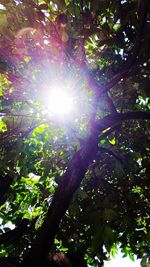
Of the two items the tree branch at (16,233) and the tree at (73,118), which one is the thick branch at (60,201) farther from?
the tree branch at (16,233)

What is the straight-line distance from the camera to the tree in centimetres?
305

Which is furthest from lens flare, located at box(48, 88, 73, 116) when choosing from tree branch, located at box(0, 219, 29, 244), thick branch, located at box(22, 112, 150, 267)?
tree branch, located at box(0, 219, 29, 244)

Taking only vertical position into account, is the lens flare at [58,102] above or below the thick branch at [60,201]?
above

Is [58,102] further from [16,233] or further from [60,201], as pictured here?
[16,233]

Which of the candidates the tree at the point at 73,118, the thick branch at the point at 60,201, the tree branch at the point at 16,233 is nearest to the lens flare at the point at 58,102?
the tree at the point at 73,118

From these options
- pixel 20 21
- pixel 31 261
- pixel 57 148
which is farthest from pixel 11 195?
pixel 20 21

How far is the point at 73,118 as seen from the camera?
5.29 meters

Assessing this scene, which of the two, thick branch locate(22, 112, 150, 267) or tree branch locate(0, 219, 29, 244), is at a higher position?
tree branch locate(0, 219, 29, 244)

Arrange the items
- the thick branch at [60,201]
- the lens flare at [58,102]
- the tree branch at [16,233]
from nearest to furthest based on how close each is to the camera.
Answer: the thick branch at [60,201] < the lens flare at [58,102] < the tree branch at [16,233]

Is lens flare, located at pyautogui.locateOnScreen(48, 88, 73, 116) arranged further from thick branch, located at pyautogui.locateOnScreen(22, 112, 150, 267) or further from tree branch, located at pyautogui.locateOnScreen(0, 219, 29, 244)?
tree branch, located at pyautogui.locateOnScreen(0, 219, 29, 244)

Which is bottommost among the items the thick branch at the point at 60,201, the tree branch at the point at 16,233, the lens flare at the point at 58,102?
the thick branch at the point at 60,201

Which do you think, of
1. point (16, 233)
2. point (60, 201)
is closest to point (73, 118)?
point (60, 201)

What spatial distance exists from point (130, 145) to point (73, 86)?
6.46 ft

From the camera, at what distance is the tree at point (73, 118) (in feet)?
10.0
